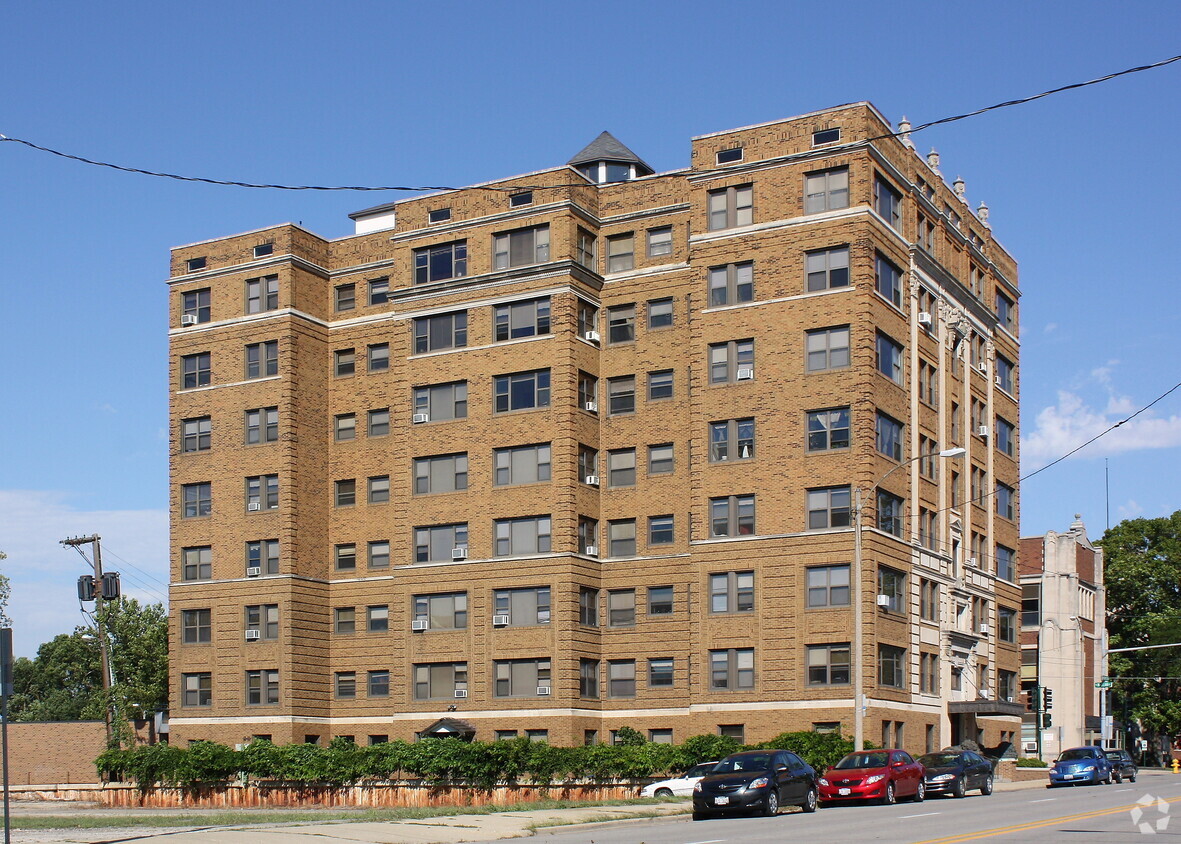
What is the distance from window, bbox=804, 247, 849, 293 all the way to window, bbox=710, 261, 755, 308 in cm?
221

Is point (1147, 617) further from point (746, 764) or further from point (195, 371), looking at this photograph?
point (746, 764)

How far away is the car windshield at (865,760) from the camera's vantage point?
39.4 m

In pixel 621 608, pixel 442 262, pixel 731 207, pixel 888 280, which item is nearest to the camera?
pixel 731 207

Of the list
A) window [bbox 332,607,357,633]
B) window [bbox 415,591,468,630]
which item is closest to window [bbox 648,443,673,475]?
window [bbox 415,591,468,630]

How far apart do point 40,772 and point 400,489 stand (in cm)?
2426

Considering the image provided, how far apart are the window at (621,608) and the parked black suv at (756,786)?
2234 centimetres

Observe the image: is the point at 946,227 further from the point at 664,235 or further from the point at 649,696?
the point at 649,696

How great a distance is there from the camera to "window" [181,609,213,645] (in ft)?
209

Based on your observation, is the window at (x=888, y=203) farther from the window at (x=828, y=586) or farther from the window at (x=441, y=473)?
the window at (x=441, y=473)

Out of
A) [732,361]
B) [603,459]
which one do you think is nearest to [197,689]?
[603,459]

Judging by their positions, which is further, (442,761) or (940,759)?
(940,759)

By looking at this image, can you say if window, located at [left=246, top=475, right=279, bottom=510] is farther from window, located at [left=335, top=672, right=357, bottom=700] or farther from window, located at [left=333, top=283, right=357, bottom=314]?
window, located at [left=333, top=283, right=357, bottom=314]

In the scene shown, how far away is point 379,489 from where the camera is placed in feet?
211

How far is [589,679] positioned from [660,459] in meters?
8.95
